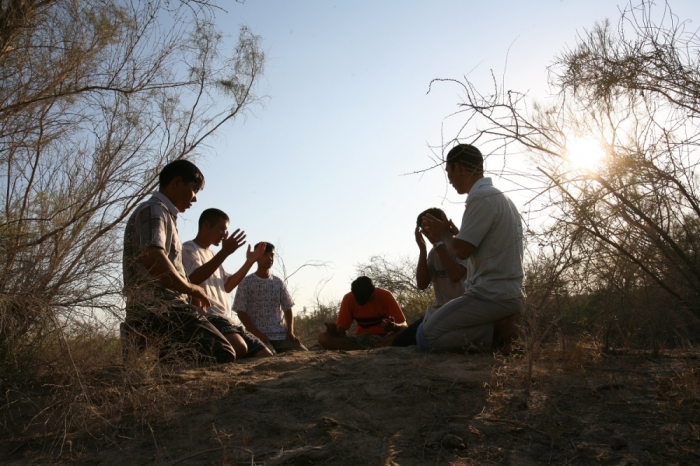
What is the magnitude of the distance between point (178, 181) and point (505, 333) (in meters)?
2.74

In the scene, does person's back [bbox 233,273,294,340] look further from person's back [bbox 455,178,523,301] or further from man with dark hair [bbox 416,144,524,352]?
person's back [bbox 455,178,523,301]

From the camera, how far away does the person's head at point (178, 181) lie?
5.02 m

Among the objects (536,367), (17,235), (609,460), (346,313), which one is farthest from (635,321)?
(17,235)

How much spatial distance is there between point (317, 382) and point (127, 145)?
2.68m

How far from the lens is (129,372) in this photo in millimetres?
3914

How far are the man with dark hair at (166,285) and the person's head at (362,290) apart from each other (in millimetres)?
1910

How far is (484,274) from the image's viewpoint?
185 inches

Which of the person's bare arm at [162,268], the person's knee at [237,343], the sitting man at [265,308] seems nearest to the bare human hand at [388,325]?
the sitting man at [265,308]

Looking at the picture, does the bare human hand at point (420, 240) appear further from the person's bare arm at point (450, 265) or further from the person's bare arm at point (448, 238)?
the person's bare arm at point (448, 238)

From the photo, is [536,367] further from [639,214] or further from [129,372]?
[129,372]

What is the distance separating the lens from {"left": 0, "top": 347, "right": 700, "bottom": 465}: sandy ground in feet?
9.84

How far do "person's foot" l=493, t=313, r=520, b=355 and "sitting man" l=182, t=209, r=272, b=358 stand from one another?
1.99 m

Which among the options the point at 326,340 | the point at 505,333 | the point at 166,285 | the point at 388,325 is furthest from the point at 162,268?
the point at 505,333

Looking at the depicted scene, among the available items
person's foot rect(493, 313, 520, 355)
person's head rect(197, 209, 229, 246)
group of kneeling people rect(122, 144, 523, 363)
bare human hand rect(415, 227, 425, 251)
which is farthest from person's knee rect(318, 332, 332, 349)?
person's foot rect(493, 313, 520, 355)
